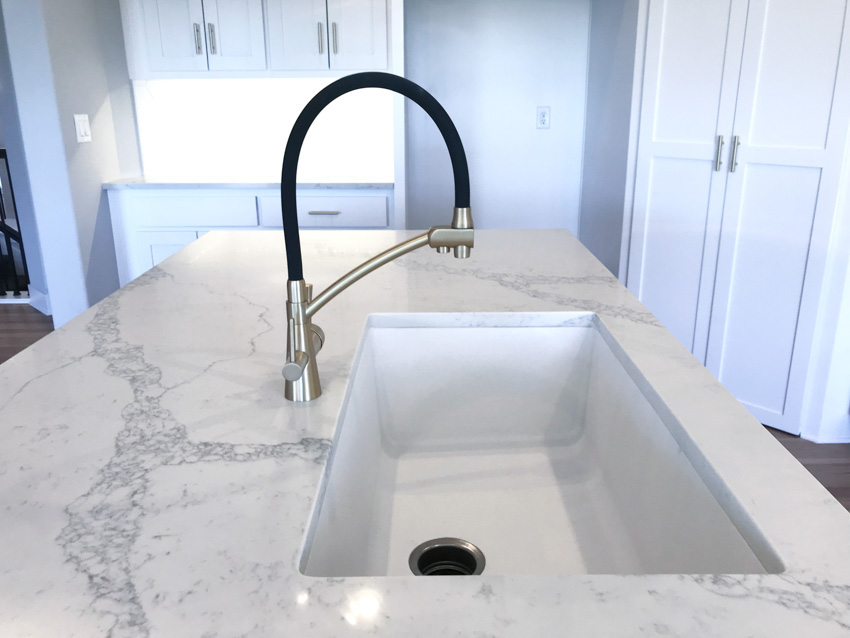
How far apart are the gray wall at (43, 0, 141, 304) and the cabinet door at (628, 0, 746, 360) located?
2458 millimetres

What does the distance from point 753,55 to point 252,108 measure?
97.4 inches

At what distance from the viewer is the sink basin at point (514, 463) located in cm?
78

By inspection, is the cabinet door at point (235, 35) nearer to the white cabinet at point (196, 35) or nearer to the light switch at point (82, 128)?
the white cabinet at point (196, 35)

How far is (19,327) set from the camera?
388 cm

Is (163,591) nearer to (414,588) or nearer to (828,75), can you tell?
(414,588)

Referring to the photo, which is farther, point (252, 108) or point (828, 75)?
point (252, 108)

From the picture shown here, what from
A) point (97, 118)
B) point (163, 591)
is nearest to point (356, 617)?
point (163, 591)

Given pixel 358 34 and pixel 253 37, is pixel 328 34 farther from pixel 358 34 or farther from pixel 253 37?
pixel 253 37

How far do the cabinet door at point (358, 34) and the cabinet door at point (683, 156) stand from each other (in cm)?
127

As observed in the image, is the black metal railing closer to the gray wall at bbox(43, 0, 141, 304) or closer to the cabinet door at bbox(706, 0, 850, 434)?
the gray wall at bbox(43, 0, 141, 304)

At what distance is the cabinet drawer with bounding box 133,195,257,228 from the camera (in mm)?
3363

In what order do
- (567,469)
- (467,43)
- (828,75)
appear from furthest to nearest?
(467,43)
(828,75)
(567,469)

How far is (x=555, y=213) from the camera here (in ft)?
13.0

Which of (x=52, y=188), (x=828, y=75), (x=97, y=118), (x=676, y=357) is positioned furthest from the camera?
(x=97, y=118)
